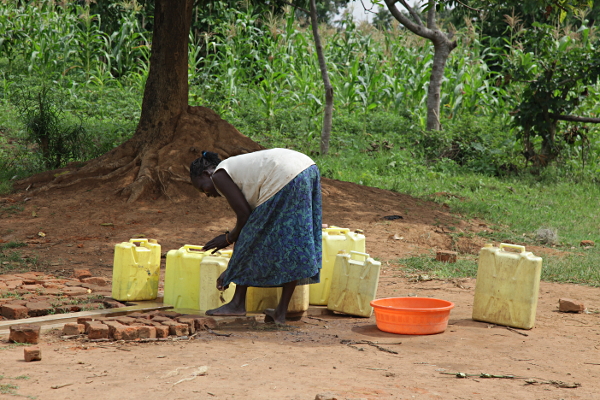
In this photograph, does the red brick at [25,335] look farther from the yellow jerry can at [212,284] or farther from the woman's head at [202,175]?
the woman's head at [202,175]

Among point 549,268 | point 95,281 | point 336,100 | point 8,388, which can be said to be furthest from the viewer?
point 336,100

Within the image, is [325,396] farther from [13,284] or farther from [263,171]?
[13,284]

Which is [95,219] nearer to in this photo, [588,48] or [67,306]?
[67,306]

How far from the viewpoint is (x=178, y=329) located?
3549 mm

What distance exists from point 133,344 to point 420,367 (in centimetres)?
151

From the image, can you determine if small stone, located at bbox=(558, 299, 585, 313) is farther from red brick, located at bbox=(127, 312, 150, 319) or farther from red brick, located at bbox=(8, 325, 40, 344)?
red brick, located at bbox=(8, 325, 40, 344)

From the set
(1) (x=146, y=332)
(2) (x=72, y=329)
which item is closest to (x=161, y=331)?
(1) (x=146, y=332)

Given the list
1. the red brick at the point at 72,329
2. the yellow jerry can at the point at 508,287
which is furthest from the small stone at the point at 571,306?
the red brick at the point at 72,329

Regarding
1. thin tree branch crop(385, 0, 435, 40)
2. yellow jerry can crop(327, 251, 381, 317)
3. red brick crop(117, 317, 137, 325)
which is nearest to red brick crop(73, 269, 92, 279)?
red brick crop(117, 317, 137, 325)

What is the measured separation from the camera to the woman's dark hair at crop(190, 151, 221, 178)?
156 inches

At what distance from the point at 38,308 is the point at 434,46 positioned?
8.77 metres

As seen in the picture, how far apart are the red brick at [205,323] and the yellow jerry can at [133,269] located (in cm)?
77

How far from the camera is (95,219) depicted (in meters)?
6.95

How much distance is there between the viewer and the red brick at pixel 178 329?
3541 mm
